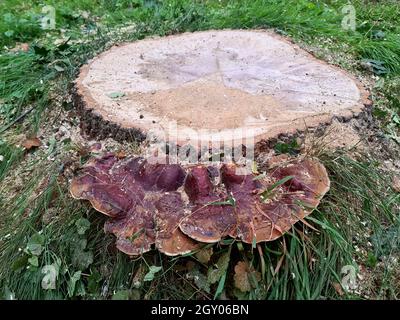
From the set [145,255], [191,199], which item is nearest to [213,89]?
[191,199]

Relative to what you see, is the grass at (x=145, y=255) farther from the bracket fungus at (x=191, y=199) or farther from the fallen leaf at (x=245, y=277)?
the bracket fungus at (x=191, y=199)

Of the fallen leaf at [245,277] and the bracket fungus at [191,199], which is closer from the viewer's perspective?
the bracket fungus at [191,199]

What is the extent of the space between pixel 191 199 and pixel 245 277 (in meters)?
0.41

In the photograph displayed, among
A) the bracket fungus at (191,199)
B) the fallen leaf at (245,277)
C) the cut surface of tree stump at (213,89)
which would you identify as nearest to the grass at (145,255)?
the fallen leaf at (245,277)

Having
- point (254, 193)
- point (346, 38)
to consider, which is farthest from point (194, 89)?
point (346, 38)

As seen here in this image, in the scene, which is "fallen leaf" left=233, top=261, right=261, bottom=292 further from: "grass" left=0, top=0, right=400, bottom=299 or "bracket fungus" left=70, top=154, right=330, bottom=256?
"bracket fungus" left=70, top=154, right=330, bottom=256

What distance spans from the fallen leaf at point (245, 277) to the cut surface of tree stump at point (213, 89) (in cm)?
67

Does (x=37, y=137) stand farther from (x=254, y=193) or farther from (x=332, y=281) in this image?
(x=332, y=281)

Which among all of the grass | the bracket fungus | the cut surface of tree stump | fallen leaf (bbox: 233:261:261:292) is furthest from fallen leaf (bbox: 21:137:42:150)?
fallen leaf (bbox: 233:261:261:292)

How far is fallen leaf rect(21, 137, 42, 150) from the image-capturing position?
2980 mm

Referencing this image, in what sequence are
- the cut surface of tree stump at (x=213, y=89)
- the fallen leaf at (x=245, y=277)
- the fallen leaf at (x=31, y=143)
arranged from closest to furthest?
1. the fallen leaf at (x=245, y=277)
2. the cut surface of tree stump at (x=213, y=89)
3. the fallen leaf at (x=31, y=143)

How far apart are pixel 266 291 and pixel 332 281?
1.02 feet

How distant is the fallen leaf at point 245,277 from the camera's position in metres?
2.03

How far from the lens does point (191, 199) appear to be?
204 centimetres
